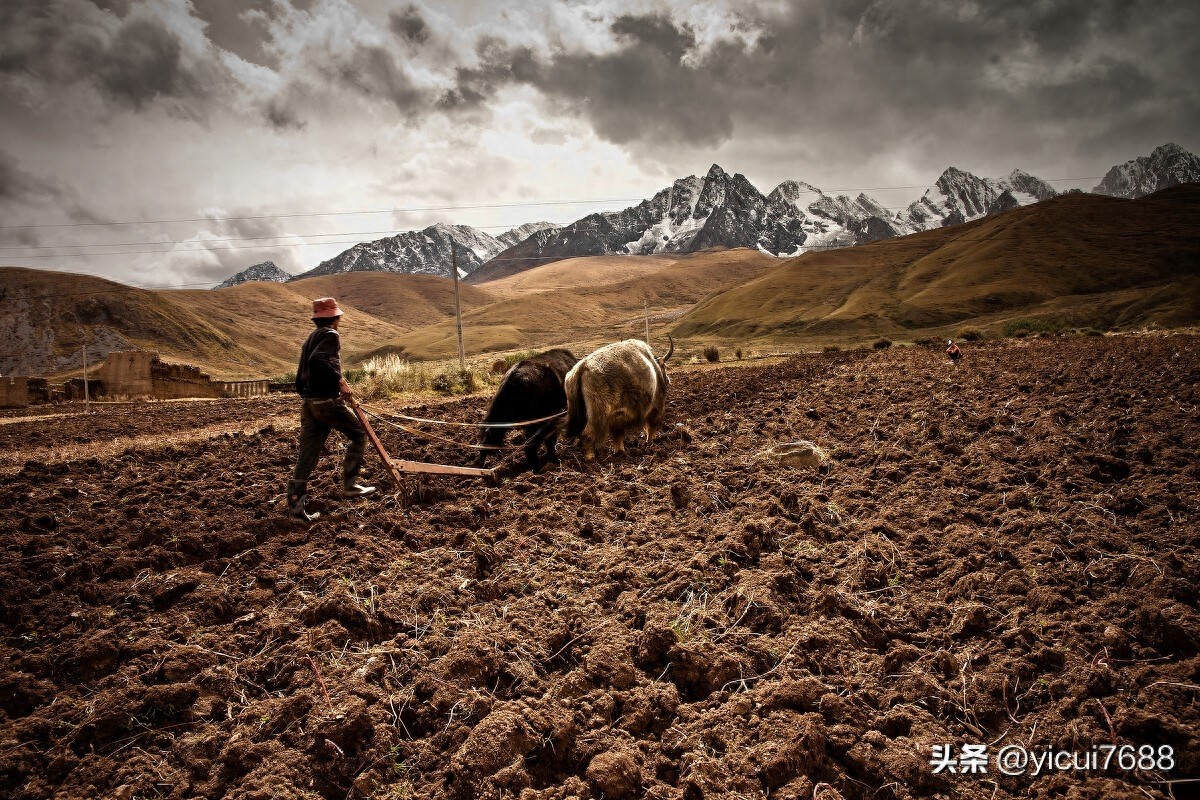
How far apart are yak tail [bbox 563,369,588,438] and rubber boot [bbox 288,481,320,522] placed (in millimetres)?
3307

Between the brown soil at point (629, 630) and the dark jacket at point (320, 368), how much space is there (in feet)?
4.46

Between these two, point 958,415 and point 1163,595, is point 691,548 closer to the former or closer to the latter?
point 1163,595

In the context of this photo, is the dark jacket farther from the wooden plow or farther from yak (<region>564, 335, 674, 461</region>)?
yak (<region>564, 335, 674, 461</region>)

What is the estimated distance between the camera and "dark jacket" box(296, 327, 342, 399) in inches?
219

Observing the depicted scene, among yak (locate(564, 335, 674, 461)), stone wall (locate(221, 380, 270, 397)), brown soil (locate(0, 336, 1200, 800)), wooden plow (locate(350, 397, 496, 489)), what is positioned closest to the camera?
brown soil (locate(0, 336, 1200, 800))

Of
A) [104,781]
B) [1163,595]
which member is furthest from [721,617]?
[104,781]

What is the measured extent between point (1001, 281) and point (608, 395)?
3048 inches

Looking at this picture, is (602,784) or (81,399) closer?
(602,784)

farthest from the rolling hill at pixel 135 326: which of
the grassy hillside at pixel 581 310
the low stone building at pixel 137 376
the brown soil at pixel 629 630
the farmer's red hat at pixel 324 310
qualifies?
the brown soil at pixel 629 630

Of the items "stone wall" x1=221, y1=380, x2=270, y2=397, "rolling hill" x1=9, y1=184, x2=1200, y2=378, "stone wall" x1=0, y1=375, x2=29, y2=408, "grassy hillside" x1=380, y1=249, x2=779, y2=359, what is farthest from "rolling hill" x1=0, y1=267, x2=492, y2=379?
"stone wall" x1=0, y1=375, x2=29, y2=408

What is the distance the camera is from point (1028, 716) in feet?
8.63

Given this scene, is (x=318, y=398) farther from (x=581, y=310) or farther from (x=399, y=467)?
(x=581, y=310)

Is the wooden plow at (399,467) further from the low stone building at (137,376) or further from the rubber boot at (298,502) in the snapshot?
the low stone building at (137,376)

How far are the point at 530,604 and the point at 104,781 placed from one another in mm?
2285
